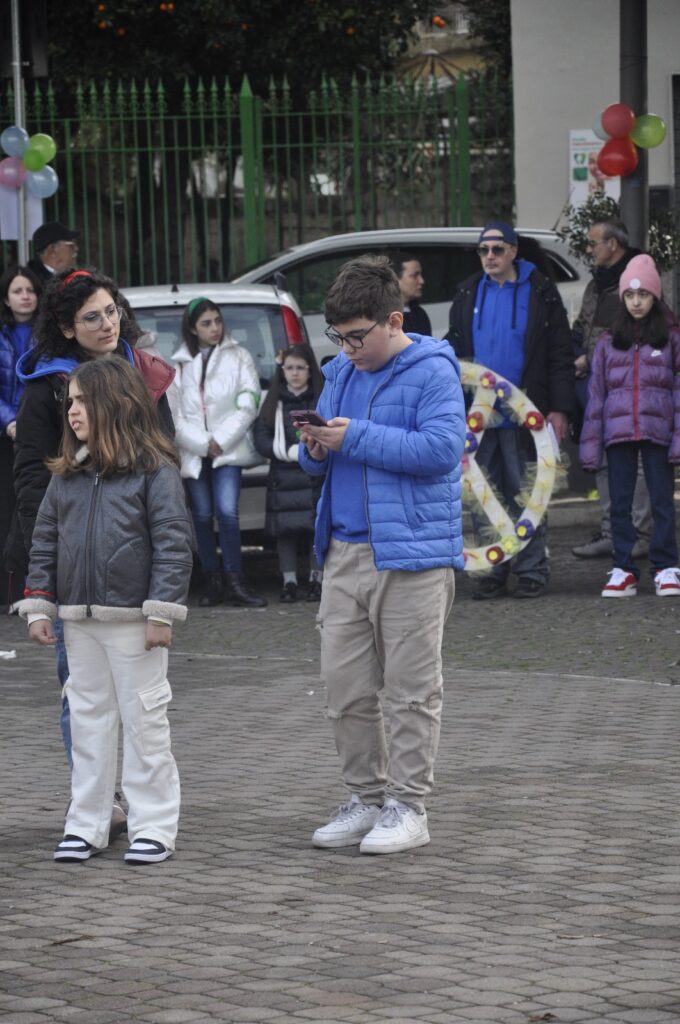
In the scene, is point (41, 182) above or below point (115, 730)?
above

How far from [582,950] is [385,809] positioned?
1.25 meters

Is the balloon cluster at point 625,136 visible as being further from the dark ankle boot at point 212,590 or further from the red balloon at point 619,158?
the dark ankle boot at point 212,590

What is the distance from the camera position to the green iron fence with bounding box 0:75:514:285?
1772 centimetres

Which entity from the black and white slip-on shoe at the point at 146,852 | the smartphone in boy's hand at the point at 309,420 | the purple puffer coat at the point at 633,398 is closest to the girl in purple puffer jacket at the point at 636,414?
the purple puffer coat at the point at 633,398

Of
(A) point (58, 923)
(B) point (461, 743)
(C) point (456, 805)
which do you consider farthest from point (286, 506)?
(A) point (58, 923)

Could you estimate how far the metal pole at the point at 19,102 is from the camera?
47.1 ft

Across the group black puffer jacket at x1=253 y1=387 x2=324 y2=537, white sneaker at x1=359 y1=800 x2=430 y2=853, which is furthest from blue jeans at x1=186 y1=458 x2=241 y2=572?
white sneaker at x1=359 y1=800 x2=430 y2=853

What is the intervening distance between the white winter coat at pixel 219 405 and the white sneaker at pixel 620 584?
228cm

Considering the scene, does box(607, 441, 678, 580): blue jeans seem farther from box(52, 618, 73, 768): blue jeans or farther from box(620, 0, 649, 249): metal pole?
box(52, 618, 73, 768): blue jeans

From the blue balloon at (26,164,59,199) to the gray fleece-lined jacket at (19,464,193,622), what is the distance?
1024cm

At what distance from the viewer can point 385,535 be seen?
19.0 ft

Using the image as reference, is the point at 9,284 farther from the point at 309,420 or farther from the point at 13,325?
the point at 309,420

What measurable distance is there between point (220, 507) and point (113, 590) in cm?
540

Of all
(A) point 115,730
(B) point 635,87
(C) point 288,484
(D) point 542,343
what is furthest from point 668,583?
(A) point 115,730
